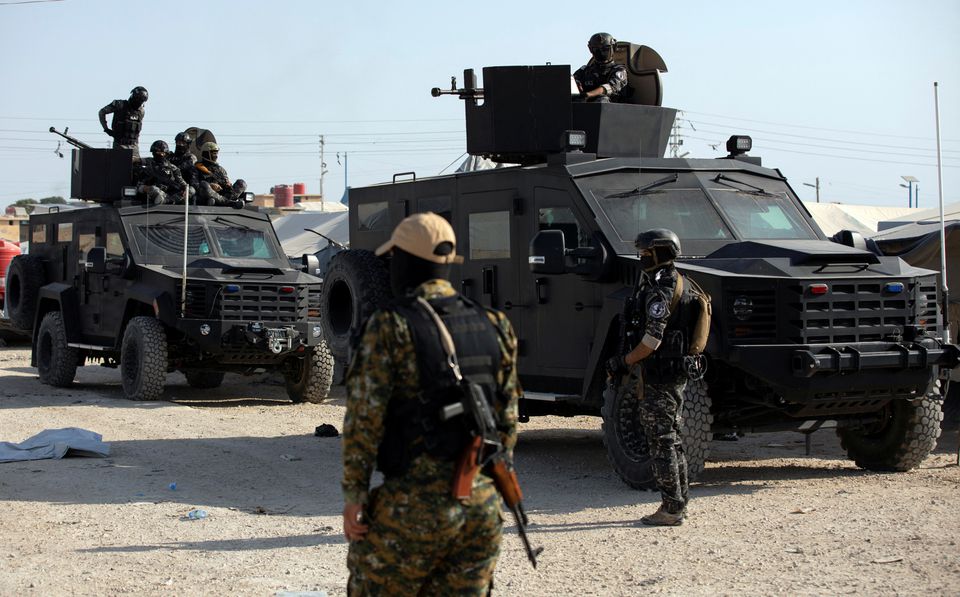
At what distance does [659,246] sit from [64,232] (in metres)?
10.9

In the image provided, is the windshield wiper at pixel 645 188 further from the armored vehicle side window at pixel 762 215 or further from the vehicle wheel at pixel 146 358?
the vehicle wheel at pixel 146 358

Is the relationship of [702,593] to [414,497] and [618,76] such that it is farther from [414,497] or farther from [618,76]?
[618,76]

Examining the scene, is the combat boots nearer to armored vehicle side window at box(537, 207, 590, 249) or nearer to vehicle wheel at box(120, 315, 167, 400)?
armored vehicle side window at box(537, 207, 590, 249)

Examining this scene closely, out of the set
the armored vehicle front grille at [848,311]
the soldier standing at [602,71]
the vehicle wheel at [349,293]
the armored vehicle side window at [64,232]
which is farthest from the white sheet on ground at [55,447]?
the armored vehicle side window at [64,232]

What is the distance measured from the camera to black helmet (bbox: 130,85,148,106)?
16.4 metres

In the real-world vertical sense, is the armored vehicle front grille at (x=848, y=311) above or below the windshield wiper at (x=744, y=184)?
below

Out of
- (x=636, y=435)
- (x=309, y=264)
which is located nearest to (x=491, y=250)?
(x=636, y=435)

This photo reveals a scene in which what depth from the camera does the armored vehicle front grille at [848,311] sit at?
306 inches

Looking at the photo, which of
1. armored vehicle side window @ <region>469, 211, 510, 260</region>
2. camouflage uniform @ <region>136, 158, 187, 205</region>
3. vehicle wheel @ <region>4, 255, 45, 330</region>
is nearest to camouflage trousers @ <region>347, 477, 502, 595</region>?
armored vehicle side window @ <region>469, 211, 510, 260</region>

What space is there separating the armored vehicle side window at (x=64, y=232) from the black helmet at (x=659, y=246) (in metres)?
10.6

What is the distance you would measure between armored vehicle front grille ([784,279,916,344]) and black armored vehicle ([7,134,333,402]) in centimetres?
714

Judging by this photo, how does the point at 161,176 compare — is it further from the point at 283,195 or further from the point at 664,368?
the point at 283,195

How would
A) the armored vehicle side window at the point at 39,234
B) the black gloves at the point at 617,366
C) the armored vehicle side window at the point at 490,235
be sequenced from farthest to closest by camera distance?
the armored vehicle side window at the point at 39,234 → the armored vehicle side window at the point at 490,235 → the black gloves at the point at 617,366

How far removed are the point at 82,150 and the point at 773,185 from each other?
9.36m
